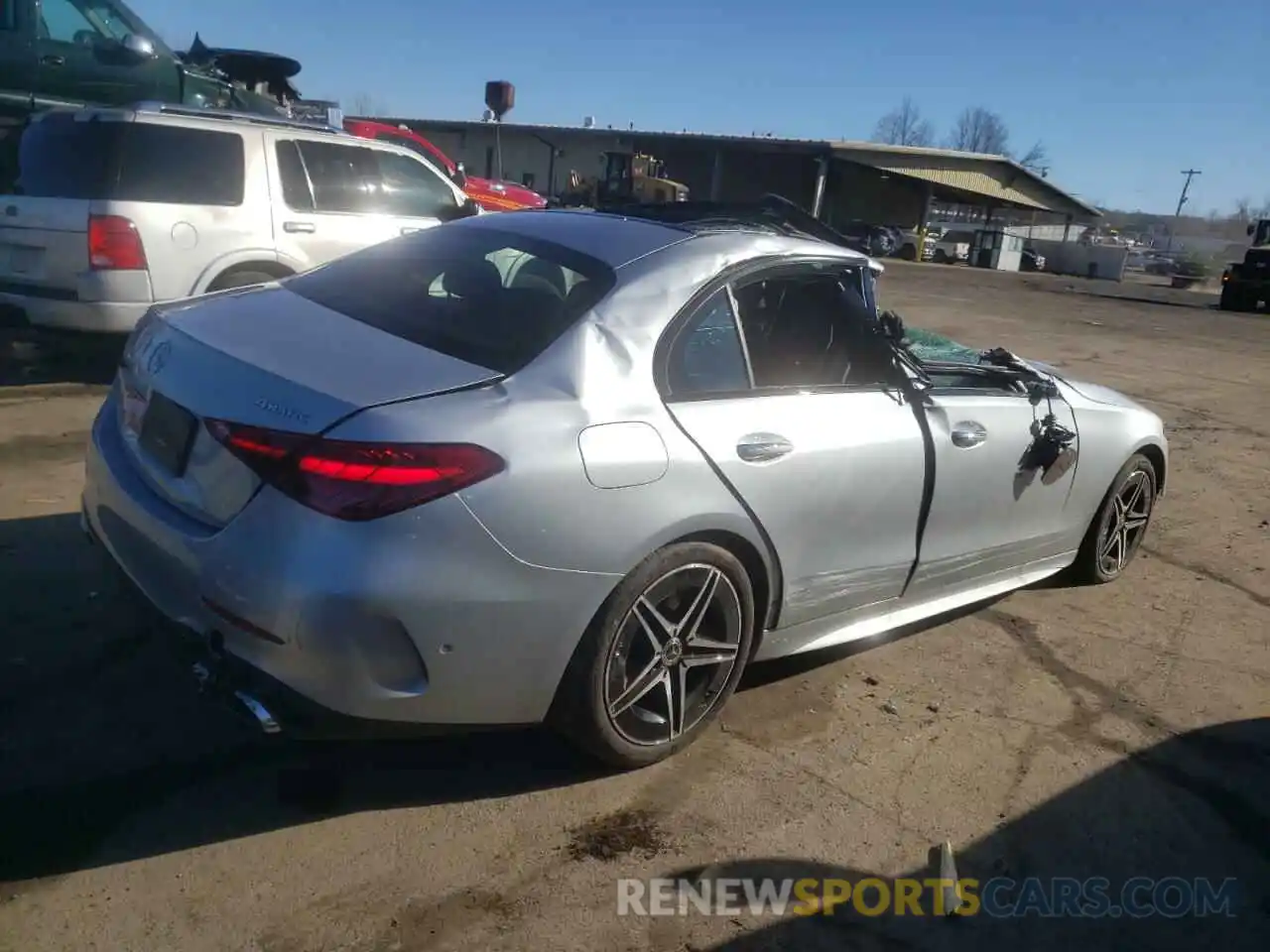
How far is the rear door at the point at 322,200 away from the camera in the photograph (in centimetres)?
720

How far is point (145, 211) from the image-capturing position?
659 centimetres

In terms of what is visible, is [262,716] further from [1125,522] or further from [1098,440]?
[1125,522]

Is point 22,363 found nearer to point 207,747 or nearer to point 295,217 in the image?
point 295,217

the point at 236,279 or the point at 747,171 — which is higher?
the point at 747,171

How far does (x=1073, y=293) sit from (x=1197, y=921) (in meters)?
32.9

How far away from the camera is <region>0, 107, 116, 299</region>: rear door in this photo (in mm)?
6559

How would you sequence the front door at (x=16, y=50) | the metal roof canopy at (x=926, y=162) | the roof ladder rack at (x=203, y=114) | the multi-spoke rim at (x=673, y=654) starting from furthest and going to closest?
the metal roof canopy at (x=926, y=162)
the front door at (x=16, y=50)
the roof ladder rack at (x=203, y=114)
the multi-spoke rim at (x=673, y=654)

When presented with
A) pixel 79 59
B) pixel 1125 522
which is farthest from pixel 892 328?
pixel 79 59

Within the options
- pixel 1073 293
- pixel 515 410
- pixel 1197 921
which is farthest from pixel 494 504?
pixel 1073 293

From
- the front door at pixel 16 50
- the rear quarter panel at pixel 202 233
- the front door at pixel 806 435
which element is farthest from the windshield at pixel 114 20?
the front door at pixel 806 435

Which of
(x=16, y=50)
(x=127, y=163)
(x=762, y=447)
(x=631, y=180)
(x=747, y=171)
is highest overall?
(x=747, y=171)

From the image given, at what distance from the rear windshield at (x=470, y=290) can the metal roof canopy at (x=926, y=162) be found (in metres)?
41.2

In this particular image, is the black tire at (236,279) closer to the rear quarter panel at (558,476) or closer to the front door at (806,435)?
the front door at (806,435)

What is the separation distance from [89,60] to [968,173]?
46.8 metres
